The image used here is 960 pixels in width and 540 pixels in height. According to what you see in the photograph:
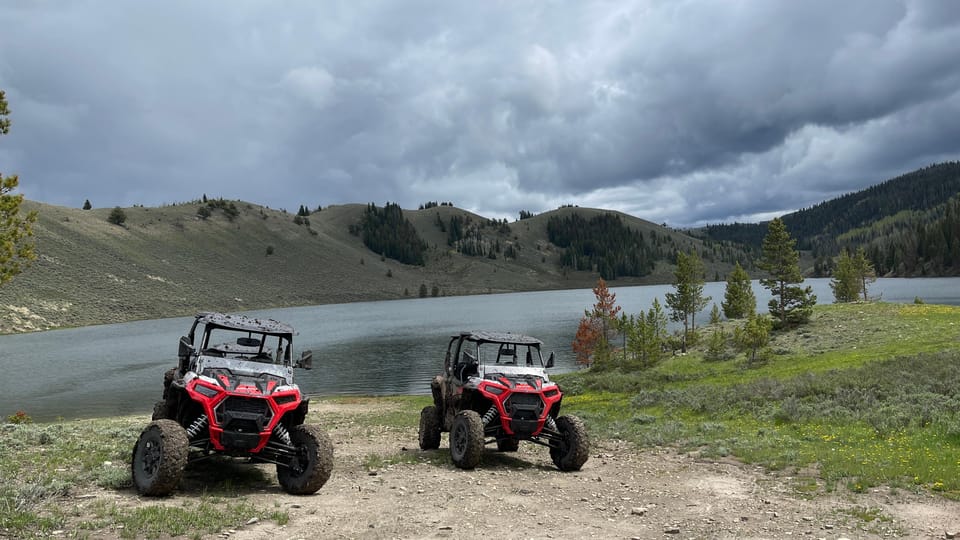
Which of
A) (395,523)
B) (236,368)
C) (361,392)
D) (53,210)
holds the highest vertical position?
(53,210)

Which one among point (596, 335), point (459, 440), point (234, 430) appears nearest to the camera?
point (234, 430)

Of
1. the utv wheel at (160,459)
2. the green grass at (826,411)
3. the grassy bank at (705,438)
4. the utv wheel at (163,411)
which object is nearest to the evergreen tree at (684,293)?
the green grass at (826,411)

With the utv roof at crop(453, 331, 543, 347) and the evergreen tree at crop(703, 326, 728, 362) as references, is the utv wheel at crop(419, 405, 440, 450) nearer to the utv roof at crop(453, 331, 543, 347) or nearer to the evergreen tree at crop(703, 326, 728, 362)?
the utv roof at crop(453, 331, 543, 347)

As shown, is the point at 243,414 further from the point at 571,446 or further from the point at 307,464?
Answer: the point at 571,446

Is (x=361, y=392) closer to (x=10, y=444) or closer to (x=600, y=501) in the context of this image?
(x=10, y=444)

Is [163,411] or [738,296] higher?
[738,296]

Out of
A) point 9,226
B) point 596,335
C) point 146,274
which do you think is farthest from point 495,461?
point 146,274

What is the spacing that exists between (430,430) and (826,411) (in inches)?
510

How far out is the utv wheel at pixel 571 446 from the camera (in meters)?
12.9

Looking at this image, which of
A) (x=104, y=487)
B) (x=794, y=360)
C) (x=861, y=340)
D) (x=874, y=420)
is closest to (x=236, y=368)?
(x=104, y=487)

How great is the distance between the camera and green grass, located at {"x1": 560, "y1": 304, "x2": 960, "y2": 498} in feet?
40.0

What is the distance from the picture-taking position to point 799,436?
1592 centimetres

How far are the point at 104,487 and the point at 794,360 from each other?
3573cm

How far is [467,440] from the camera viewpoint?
41.5 ft
